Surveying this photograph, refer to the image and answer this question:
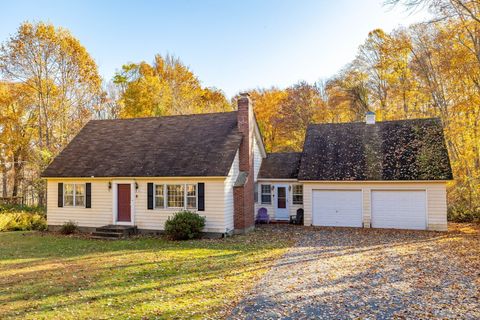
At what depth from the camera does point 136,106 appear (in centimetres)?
3139

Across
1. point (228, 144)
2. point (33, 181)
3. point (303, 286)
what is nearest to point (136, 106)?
point (33, 181)

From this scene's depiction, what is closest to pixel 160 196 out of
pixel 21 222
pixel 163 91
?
pixel 21 222

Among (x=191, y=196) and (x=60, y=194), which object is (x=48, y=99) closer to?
(x=60, y=194)

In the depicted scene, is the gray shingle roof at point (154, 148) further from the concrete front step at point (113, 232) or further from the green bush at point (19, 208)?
the green bush at point (19, 208)

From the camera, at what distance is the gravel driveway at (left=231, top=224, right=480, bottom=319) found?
6.26 meters

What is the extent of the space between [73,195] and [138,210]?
12.4 ft

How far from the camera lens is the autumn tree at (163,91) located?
101 feet

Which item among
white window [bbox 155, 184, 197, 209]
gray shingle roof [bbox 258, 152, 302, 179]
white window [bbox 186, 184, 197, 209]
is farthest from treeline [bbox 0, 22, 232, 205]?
gray shingle roof [bbox 258, 152, 302, 179]

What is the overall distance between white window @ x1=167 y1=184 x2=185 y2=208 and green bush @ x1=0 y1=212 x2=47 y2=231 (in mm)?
7454

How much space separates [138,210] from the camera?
51.8ft

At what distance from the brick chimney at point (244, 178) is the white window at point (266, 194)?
244 cm

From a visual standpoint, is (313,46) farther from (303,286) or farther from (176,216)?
(303,286)

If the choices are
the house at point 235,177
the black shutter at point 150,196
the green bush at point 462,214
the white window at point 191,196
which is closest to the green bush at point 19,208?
the house at point 235,177

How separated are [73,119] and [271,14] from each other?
59.5 ft
